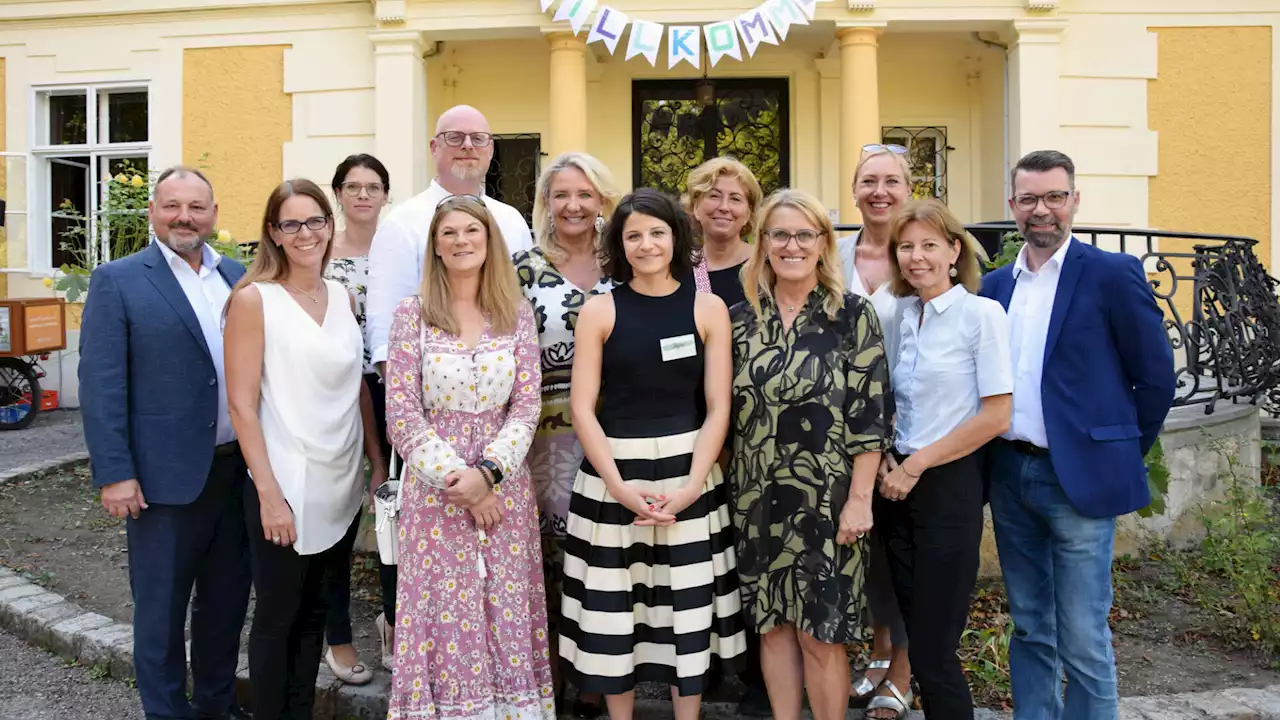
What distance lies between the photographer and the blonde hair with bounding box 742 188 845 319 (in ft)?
8.89

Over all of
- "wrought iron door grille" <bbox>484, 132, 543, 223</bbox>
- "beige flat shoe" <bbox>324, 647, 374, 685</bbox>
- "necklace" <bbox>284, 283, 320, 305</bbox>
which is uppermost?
"wrought iron door grille" <bbox>484, 132, 543, 223</bbox>

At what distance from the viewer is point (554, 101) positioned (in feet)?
27.7

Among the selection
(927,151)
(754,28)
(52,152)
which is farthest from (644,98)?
(52,152)

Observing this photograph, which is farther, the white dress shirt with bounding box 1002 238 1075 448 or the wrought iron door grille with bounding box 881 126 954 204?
the wrought iron door grille with bounding box 881 126 954 204

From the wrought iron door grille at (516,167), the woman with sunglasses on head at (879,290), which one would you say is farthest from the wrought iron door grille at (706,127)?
the woman with sunglasses on head at (879,290)

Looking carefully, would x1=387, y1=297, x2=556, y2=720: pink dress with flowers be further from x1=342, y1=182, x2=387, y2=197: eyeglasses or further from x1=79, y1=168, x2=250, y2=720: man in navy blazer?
x1=342, y1=182, x2=387, y2=197: eyeglasses

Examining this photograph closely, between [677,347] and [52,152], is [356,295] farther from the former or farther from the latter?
[52,152]

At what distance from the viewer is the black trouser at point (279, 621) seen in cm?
272

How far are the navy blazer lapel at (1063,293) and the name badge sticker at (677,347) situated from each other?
1027 millimetres

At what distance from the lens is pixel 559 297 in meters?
3.00

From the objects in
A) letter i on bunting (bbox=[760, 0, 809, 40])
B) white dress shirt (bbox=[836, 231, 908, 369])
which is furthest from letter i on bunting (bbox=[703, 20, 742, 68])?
white dress shirt (bbox=[836, 231, 908, 369])

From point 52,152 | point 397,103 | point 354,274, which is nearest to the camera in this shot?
point 354,274

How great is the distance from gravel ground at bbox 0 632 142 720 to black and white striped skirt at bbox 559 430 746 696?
1.91 metres

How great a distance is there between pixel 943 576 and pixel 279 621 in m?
1.98
